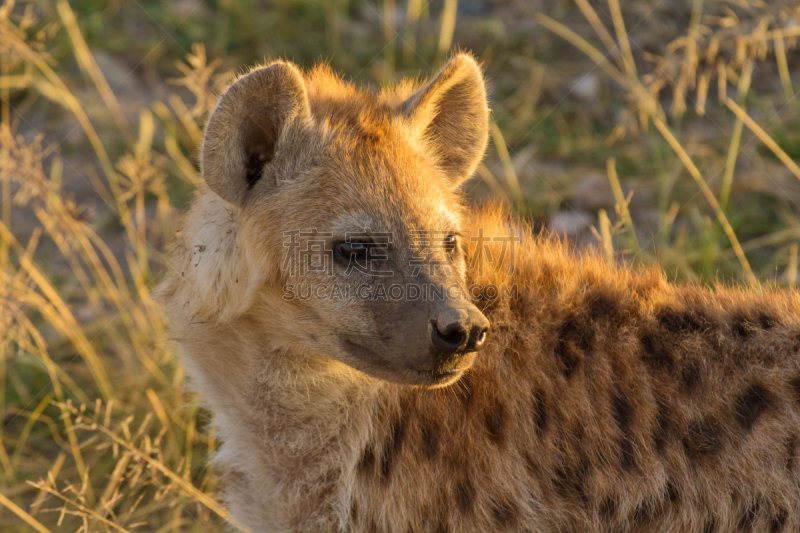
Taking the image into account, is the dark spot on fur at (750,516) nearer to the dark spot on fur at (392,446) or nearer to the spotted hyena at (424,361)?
the spotted hyena at (424,361)

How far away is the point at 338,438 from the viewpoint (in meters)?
1.81

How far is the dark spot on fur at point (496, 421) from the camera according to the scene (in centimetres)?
175

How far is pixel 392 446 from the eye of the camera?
1.77 meters

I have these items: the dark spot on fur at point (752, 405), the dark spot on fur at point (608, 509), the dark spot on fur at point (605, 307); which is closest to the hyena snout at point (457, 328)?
the dark spot on fur at point (605, 307)

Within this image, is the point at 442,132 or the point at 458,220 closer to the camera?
the point at 458,220

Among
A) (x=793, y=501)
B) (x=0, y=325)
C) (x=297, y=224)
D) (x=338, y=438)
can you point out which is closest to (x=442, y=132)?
(x=297, y=224)

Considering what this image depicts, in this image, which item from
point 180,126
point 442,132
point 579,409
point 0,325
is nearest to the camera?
point 579,409

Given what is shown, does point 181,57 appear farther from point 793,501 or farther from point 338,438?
point 793,501

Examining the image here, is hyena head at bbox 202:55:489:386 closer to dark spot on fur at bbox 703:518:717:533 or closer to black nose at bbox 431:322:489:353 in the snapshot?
black nose at bbox 431:322:489:353

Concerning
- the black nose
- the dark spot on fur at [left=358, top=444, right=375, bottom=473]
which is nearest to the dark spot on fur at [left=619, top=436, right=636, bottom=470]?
the black nose

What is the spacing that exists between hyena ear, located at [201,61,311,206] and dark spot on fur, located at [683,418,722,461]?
1192 millimetres

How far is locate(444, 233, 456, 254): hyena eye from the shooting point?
1.79 m

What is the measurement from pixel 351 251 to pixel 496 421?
21.9 inches

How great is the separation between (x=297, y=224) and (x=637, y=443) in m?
0.97
